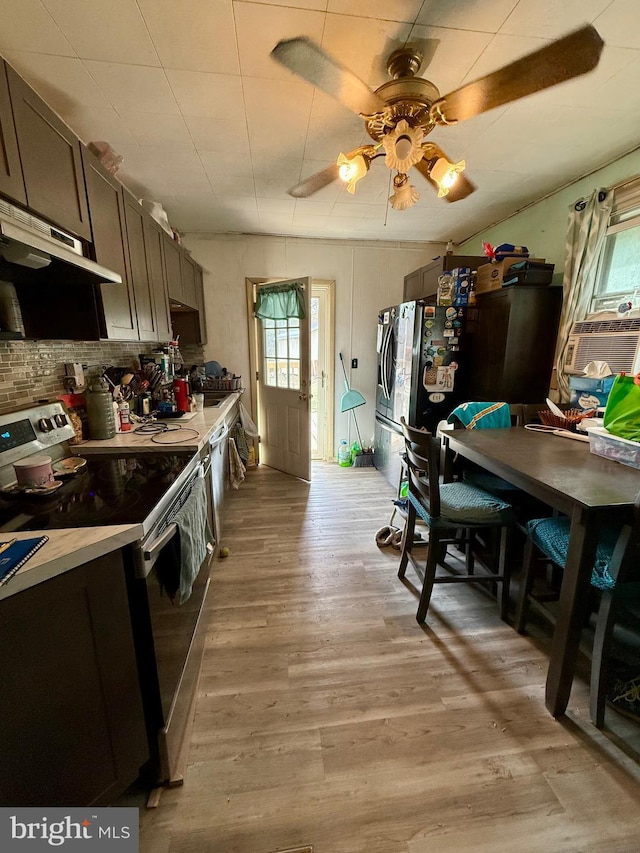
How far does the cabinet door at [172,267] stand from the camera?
2385 mm

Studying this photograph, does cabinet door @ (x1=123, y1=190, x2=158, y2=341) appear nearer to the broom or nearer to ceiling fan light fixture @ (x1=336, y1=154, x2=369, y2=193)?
ceiling fan light fixture @ (x1=336, y1=154, x2=369, y2=193)

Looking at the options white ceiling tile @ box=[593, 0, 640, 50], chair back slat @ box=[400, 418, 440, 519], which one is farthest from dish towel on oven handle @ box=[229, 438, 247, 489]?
white ceiling tile @ box=[593, 0, 640, 50]

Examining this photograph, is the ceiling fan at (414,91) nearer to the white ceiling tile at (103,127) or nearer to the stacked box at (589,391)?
the white ceiling tile at (103,127)

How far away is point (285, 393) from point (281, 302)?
930 millimetres

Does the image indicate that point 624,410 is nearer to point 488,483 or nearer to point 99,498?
point 488,483

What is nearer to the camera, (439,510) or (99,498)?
(99,498)

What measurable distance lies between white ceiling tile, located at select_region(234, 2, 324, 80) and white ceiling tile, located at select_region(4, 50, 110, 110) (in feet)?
2.39

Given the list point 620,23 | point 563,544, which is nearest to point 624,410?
point 563,544

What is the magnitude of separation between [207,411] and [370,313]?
7.67 feet

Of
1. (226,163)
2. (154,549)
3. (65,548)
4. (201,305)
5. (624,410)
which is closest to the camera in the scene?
(65,548)

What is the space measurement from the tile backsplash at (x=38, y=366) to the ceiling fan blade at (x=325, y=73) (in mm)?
1491

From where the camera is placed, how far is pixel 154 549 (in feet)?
3.22

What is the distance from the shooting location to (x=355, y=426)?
164 inches

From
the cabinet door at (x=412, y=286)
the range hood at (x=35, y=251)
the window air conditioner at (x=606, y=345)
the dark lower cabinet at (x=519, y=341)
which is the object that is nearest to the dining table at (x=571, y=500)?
the window air conditioner at (x=606, y=345)
